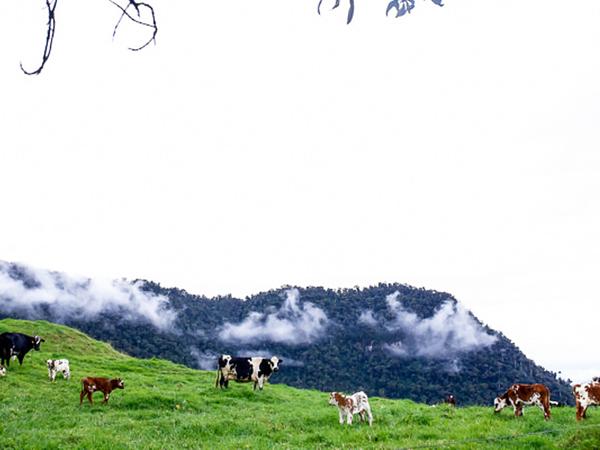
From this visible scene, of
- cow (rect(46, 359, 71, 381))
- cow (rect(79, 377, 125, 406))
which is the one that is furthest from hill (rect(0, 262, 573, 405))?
cow (rect(79, 377, 125, 406))

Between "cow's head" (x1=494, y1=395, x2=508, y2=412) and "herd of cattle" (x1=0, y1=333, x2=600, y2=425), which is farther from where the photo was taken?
"cow's head" (x1=494, y1=395, x2=508, y2=412)

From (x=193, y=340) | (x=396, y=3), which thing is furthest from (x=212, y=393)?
(x=193, y=340)

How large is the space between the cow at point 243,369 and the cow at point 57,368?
6.68 metres

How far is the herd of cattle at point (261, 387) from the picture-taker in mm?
15031

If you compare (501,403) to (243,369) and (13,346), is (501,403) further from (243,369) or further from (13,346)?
(13,346)

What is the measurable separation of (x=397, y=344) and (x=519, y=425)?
112310mm

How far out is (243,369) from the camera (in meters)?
26.6

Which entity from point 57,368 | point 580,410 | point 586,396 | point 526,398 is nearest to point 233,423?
point 526,398

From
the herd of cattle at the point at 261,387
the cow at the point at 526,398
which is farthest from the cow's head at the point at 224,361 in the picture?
the cow at the point at 526,398

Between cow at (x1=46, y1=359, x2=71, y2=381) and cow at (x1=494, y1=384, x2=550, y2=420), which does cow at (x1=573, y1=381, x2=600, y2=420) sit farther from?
cow at (x1=46, y1=359, x2=71, y2=381)

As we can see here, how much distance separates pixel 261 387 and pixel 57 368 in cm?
903

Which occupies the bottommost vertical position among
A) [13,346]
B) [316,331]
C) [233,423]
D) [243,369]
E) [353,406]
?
[233,423]

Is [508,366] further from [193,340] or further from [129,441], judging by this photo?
[129,441]

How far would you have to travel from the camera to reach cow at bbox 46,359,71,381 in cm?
2423
